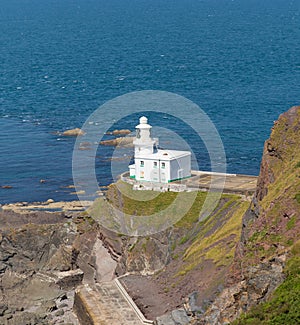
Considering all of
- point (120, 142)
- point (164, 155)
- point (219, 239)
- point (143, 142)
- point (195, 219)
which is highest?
point (143, 142)

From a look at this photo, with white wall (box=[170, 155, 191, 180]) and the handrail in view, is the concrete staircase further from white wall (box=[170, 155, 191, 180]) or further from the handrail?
white wall (box=[170, 155, 191, 180])

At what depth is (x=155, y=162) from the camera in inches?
3118

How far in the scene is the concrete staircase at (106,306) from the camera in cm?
6147

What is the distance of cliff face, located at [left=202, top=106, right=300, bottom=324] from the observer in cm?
4094

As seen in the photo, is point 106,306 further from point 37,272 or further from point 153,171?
point 153,171

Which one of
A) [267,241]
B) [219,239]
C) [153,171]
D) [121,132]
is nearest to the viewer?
[267,241]

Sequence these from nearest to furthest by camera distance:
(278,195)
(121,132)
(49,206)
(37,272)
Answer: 1. (278,195)
2. (37,272)
3. (49,206)
4. (121,132)

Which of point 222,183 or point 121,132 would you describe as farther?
point 121,132

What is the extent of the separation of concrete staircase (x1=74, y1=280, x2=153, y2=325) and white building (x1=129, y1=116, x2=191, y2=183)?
13.4 metres

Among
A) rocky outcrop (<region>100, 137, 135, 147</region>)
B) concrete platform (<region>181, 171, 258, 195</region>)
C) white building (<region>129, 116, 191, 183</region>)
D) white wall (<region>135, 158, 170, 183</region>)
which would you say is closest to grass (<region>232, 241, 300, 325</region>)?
concrete platform (<region>181, 171, 258, 195</region>)

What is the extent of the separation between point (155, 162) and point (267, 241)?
34064 mm

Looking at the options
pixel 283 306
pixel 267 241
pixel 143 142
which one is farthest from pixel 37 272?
pixel 283 306

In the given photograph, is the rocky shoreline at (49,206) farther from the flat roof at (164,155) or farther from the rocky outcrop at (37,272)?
the flat roof at (164,155)

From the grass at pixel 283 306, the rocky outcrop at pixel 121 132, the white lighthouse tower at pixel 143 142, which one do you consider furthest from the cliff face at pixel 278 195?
the rocky outcrop at pixel 121 132
